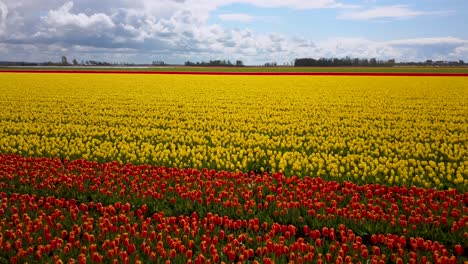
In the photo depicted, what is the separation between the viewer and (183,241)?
5.93 metres

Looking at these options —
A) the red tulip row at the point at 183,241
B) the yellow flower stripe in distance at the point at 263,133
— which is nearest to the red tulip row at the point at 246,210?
the red tulip row at the point at 183,241

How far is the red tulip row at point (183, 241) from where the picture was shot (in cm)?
537

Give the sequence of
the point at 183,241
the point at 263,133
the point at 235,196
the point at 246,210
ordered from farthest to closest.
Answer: the point at 263,133, the point at 235,196, the point at 246,210, the point at 183,241

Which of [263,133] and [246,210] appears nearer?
[246,210]

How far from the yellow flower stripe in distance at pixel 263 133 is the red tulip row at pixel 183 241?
3.01 metres

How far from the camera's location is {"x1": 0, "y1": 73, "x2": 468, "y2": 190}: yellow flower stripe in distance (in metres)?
10.1

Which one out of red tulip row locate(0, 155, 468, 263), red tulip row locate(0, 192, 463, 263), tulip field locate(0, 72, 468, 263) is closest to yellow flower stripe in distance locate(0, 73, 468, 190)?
tulip field locate(0, 72, 468, 263)

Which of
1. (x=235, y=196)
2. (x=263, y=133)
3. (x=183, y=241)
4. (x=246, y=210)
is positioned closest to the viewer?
(x=183, y=241)

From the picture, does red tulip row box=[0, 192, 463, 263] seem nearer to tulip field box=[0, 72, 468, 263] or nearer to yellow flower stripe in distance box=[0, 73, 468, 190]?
tulip field box=[0, 72, 468, 263]

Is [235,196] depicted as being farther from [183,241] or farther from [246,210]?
[183,241]

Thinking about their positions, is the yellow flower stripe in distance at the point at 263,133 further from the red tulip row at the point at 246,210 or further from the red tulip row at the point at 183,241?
the red tulip row at the point at 183,241

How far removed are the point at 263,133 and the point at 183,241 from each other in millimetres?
8891

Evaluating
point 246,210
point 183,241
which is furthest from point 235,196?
point 183,241

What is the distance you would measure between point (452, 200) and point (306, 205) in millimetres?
2257
